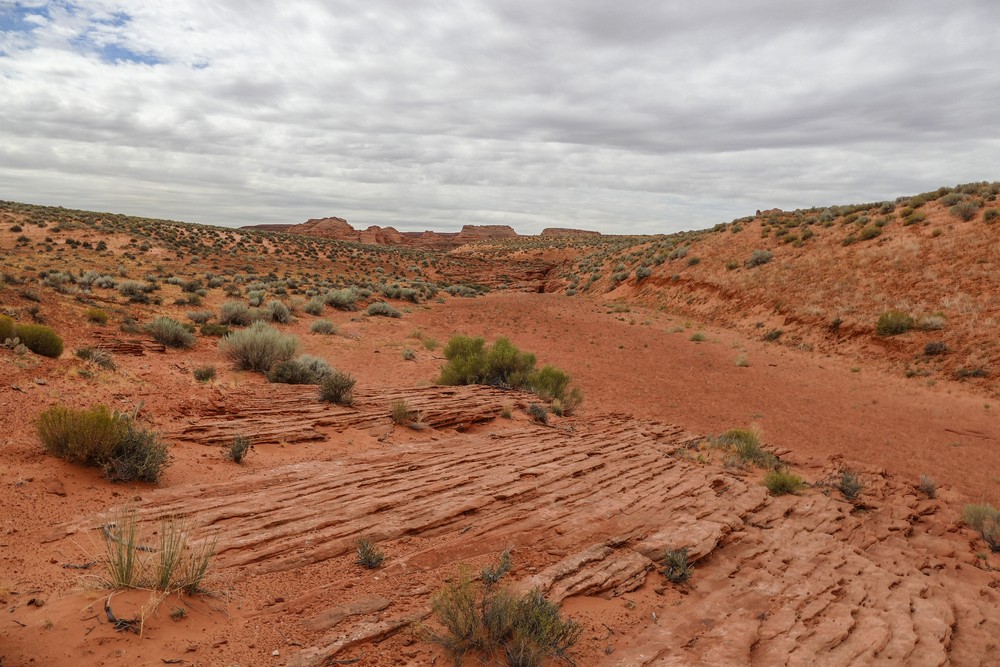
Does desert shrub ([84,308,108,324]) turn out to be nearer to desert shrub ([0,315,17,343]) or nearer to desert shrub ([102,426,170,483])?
desert shrub ([0,315,17,343])

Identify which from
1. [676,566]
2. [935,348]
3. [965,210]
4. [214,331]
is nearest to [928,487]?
[676,566]

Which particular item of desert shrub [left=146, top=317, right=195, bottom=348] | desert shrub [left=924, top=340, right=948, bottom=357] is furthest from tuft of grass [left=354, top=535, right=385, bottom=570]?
desert shrub [left=924, top=340, right=948, bottom=357]

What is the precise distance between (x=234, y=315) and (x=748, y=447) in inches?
662

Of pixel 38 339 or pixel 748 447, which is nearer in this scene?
pixel 38 339

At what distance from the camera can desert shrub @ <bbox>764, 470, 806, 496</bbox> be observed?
8.55 metres

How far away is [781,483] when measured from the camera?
338 inches

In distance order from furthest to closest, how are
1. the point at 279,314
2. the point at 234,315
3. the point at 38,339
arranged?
1. the point at 279,314
2. the point at 234,315
3. the point at 38,339

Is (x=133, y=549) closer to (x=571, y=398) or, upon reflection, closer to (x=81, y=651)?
(x=81, y=651)

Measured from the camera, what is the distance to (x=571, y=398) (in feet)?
42.0

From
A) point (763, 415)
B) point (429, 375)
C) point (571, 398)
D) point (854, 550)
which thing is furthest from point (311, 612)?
point (763, 415)

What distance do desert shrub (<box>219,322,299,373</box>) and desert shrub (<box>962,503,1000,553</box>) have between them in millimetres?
12933

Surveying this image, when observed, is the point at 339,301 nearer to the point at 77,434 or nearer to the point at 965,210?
the point at 77,434

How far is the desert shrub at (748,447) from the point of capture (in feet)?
32.8

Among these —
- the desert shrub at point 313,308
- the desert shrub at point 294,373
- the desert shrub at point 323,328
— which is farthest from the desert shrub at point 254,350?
the desert shrub at point 313,308
